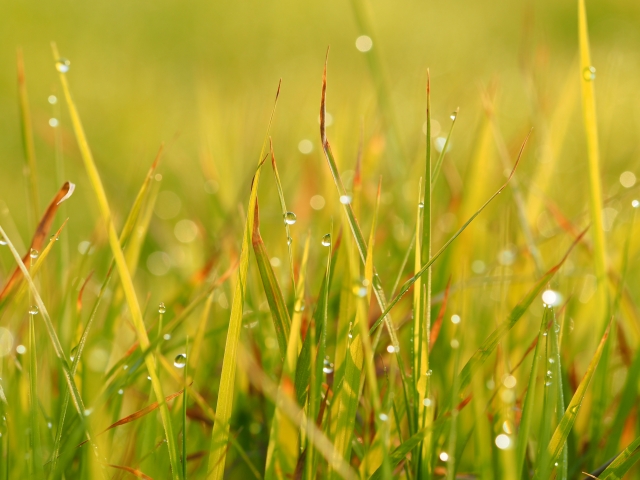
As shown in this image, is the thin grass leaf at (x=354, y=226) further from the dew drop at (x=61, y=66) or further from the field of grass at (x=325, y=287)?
the dew drop at (x=61, y=66)

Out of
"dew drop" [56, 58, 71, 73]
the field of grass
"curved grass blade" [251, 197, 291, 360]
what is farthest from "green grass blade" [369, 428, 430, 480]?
"dew drop" [56, 58, 71, 73]

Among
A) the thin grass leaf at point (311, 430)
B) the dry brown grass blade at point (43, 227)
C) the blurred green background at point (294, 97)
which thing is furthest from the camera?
the blurred green background at point (294, 97)

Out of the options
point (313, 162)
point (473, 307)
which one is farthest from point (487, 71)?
point (473, 307)

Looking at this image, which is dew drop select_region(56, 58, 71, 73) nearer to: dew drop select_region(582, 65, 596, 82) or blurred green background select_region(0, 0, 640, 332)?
blurred green background select_region(0, 0, 640, 332)

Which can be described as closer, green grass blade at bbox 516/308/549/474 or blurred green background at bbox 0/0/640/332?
green grass blade at bbox 516/308/549/474

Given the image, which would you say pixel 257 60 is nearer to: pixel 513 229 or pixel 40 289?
pixel 513 229

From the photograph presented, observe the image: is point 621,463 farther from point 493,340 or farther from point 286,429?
point 286,429

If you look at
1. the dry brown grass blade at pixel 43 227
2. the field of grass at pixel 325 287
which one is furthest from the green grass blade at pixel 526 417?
the dry brown grass blade at pixel 43 227

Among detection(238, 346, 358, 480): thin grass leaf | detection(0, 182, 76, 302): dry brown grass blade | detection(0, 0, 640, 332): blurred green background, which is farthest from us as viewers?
detection(0, 0, 640, 332): blurred green background
